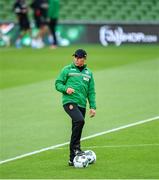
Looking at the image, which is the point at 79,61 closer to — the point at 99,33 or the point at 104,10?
the point at 99,33

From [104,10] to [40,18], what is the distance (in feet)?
14.9

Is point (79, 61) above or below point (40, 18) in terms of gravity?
above

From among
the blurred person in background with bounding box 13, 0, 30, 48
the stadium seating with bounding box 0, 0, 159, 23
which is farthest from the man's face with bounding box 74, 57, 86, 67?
the stadium seating with bounding box 0, 0, 159, 23

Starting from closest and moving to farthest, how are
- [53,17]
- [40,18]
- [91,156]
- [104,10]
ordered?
[91,156]
[53,17]
[40,18]
[104,10]

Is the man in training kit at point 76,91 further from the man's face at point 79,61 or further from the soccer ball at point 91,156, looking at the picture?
the soccer ball at point 91,156

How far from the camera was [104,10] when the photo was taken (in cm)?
3956

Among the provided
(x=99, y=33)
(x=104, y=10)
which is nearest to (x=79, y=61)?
(x=99, y=33)

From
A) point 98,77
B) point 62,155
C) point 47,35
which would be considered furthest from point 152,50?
point 62,155

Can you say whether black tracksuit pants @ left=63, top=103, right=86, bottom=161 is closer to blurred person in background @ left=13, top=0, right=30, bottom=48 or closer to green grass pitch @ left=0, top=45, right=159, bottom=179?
green grass pitch @ left=0, top=45, right=159, bottom=179

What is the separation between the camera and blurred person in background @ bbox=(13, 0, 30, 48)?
3538 cm

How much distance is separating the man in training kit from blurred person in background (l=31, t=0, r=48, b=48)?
23.2m

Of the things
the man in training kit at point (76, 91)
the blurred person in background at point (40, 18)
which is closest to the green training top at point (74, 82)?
the man in training kit at point (76, 91)

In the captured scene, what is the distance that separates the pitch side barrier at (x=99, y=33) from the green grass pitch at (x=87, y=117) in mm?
4284

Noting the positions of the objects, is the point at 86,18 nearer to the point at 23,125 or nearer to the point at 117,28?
the point at 117,28
